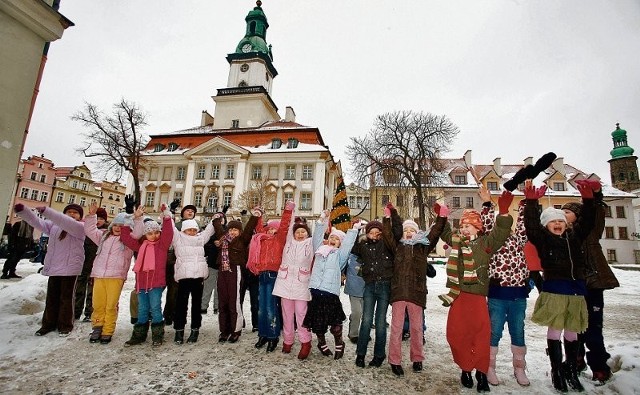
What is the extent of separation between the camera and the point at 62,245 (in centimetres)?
497

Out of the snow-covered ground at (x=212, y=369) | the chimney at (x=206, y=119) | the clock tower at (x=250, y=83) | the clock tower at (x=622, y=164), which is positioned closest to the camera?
the snow-covered ground at (x=212, y=369)

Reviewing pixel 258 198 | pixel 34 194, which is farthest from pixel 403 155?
pixel 34 194

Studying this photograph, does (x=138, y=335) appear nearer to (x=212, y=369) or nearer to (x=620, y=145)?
(x=212, y=369)

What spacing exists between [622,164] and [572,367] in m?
74.0

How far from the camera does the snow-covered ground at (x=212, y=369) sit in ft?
10.5

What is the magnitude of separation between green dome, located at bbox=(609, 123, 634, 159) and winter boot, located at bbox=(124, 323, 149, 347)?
77.0 metres

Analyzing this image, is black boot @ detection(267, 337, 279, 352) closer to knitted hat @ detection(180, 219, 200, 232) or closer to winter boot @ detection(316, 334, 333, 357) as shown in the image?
winter boot @ detection(316, 334, 333, 357)

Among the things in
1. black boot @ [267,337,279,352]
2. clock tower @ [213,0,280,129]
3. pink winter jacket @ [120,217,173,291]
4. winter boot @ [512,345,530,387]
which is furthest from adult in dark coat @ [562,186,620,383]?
clock tower @ [213,0,280,129]

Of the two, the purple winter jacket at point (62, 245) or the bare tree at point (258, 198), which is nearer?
the purple winter jacket at point (62, 245)

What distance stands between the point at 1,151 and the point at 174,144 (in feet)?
120

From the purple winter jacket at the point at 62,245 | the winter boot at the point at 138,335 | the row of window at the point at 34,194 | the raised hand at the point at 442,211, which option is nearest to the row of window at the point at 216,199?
the row of window at the point at 34,194

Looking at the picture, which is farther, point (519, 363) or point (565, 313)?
point (519, 363)

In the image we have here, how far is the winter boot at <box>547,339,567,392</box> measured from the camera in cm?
330

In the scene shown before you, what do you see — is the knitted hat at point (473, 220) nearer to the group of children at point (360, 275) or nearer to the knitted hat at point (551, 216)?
the group of children at point (360, 275)
